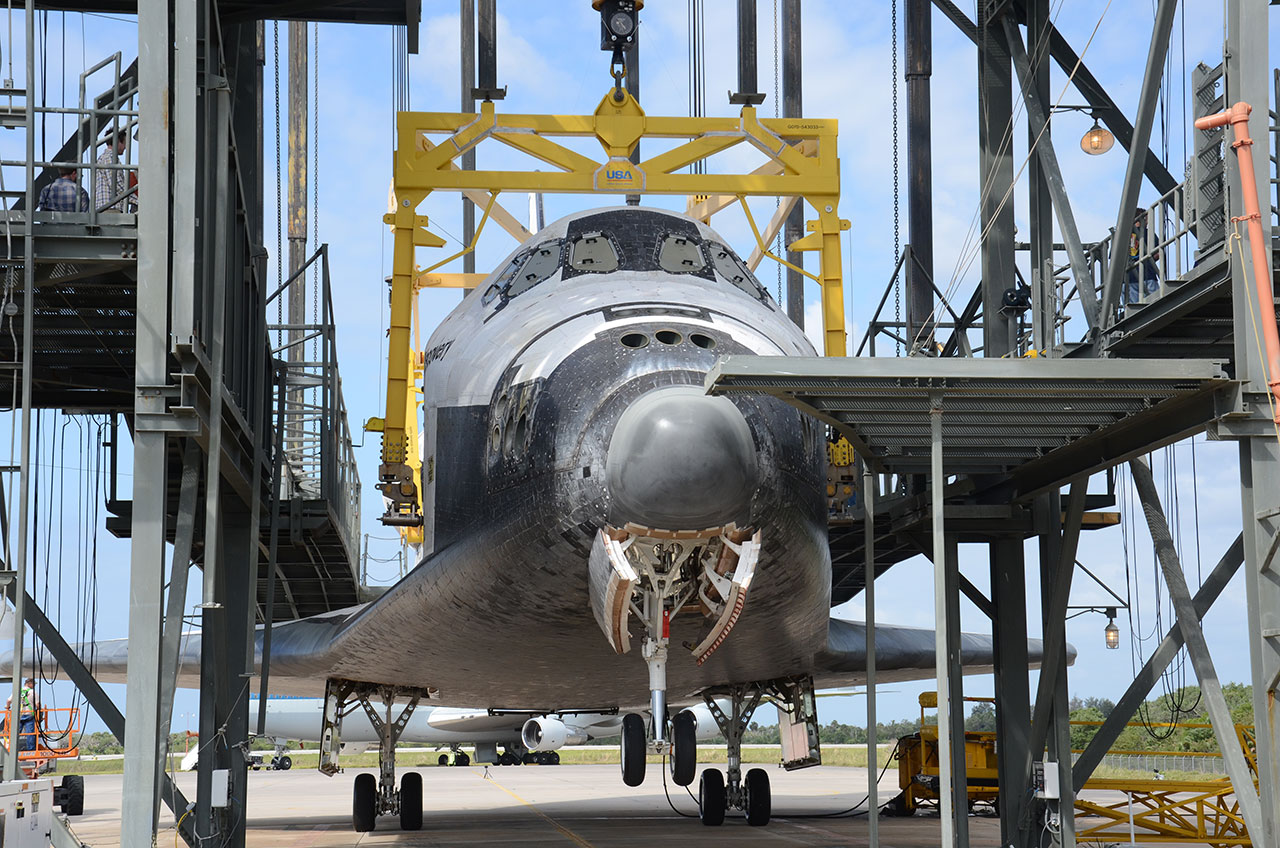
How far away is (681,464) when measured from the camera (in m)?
6.34

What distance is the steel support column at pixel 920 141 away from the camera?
1986cm

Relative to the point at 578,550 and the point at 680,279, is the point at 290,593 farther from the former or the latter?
the point at 578,550

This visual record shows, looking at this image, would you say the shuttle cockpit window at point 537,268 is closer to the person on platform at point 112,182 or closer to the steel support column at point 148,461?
the person on platform at point 112,182

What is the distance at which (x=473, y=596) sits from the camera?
9016 millimetres

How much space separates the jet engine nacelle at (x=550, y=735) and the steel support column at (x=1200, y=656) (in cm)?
2869

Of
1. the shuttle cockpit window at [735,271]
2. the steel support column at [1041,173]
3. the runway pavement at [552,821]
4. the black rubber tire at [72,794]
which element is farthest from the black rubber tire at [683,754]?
the black rubber tire at [72,794]

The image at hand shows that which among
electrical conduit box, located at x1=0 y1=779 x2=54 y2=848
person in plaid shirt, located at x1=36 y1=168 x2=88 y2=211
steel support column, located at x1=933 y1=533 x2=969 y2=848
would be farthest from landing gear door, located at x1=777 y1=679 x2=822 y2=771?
person in plaid shirt, located at x1=36 y1=168 x2=88 y2=211

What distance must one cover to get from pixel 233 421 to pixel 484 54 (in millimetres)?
11664

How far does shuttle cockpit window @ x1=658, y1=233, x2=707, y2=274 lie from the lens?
9.93 m

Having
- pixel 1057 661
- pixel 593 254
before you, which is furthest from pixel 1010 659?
pixel 593 254

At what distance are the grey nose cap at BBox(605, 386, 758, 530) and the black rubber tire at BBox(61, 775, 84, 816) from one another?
15791mm

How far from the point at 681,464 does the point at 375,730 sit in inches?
352

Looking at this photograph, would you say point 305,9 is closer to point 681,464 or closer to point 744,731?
point 681,464

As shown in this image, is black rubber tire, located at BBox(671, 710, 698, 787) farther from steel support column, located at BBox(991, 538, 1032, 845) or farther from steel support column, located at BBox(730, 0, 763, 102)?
steel support column, located at BBox(730, 0, 763, 102)
